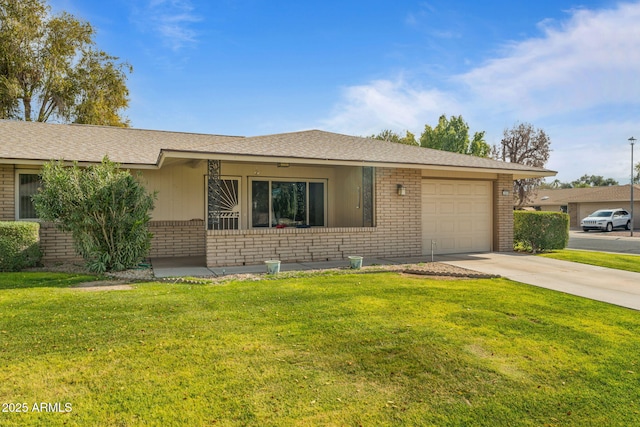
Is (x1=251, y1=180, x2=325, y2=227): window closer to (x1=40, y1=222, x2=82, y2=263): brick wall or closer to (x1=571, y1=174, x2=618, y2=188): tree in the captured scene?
(x1=40, y1=222, x2=82, y2=263): brick wall

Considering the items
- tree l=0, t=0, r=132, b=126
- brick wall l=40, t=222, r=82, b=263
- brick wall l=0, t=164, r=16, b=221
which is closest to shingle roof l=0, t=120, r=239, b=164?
brick wall l=0, t=164, r=16, b=221

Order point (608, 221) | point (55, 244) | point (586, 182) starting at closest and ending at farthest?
point (55, 244) < point (608, 221) < point (586, 182)

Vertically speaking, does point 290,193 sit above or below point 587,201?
below

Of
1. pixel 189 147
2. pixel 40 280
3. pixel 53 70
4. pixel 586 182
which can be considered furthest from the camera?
pixel 586 182

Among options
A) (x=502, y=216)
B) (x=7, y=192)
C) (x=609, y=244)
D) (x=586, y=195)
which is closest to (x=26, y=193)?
(x=7, y=192)

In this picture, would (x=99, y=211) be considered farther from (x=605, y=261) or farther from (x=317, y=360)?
(x=605, y=261)

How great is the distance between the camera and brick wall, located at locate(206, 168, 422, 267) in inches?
387

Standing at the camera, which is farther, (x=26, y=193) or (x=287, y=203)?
(x=287, y=203)

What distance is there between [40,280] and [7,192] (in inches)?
157

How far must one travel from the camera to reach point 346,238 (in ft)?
36.4

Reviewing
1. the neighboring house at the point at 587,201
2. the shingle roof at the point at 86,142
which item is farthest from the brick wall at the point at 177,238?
the neighboring house at the point at 587,201

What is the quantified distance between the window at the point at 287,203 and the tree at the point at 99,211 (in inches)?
155

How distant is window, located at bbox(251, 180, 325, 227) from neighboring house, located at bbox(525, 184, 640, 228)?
29.9m

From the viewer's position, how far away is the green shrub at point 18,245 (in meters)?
8.80
